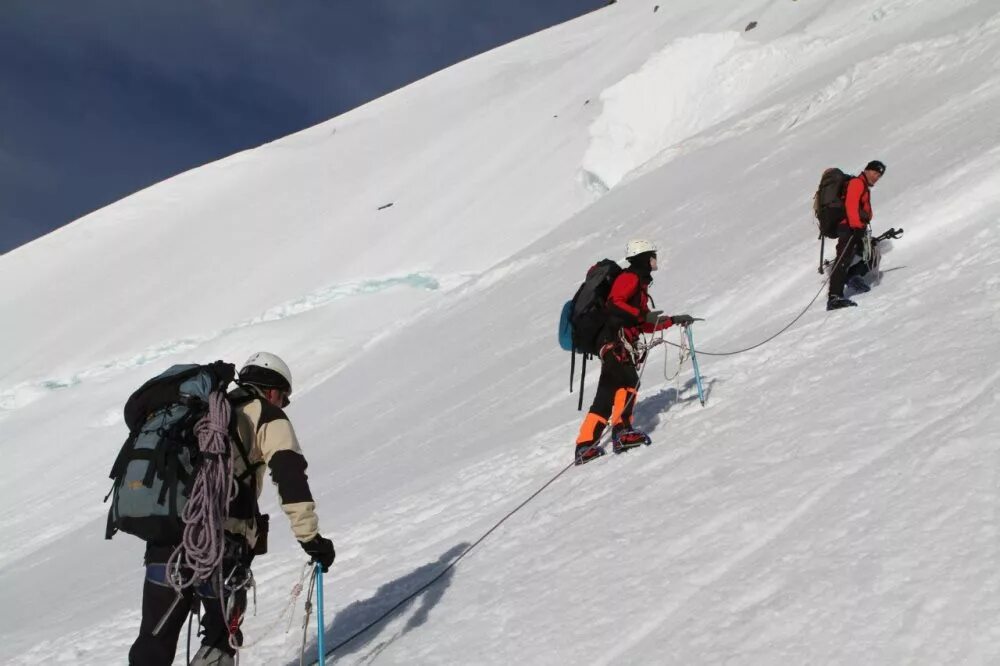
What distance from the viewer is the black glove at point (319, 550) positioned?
125 inches

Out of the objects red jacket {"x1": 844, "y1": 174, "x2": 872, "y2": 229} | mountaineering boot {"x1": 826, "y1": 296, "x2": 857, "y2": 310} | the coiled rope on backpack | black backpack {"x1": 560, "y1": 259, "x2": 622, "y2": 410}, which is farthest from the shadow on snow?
red jacket {"x1": 844, "y1": 174, "x2": 872, "y2": 229}

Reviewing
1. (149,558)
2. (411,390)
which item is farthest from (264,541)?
(411,390)

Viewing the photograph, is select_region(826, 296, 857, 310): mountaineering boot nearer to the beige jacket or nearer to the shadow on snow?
the shadow on snow

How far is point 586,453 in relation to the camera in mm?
5074

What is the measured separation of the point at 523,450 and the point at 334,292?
20489 mm

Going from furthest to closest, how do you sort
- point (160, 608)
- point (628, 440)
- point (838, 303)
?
1. point (838, 303)
2. point (628, 440)
3. point (160, 608)

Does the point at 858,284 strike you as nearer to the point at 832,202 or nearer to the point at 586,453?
the point at 832,202

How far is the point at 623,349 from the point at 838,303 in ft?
6.35

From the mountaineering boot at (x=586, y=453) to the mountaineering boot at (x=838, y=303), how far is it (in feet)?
7.37

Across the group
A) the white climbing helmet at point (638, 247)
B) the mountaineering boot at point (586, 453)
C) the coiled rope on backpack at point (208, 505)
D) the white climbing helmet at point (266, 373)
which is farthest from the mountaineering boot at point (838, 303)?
the coiled rope on backpack at point (208, 505)

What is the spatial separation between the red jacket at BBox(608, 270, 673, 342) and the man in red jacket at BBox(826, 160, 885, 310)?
6.28ft

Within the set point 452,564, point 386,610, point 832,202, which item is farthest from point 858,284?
point 386,610

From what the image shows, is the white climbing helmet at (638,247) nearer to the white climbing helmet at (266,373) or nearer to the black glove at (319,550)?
the white climbing helmet at (266,373)

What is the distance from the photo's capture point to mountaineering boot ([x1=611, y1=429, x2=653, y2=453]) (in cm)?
486
